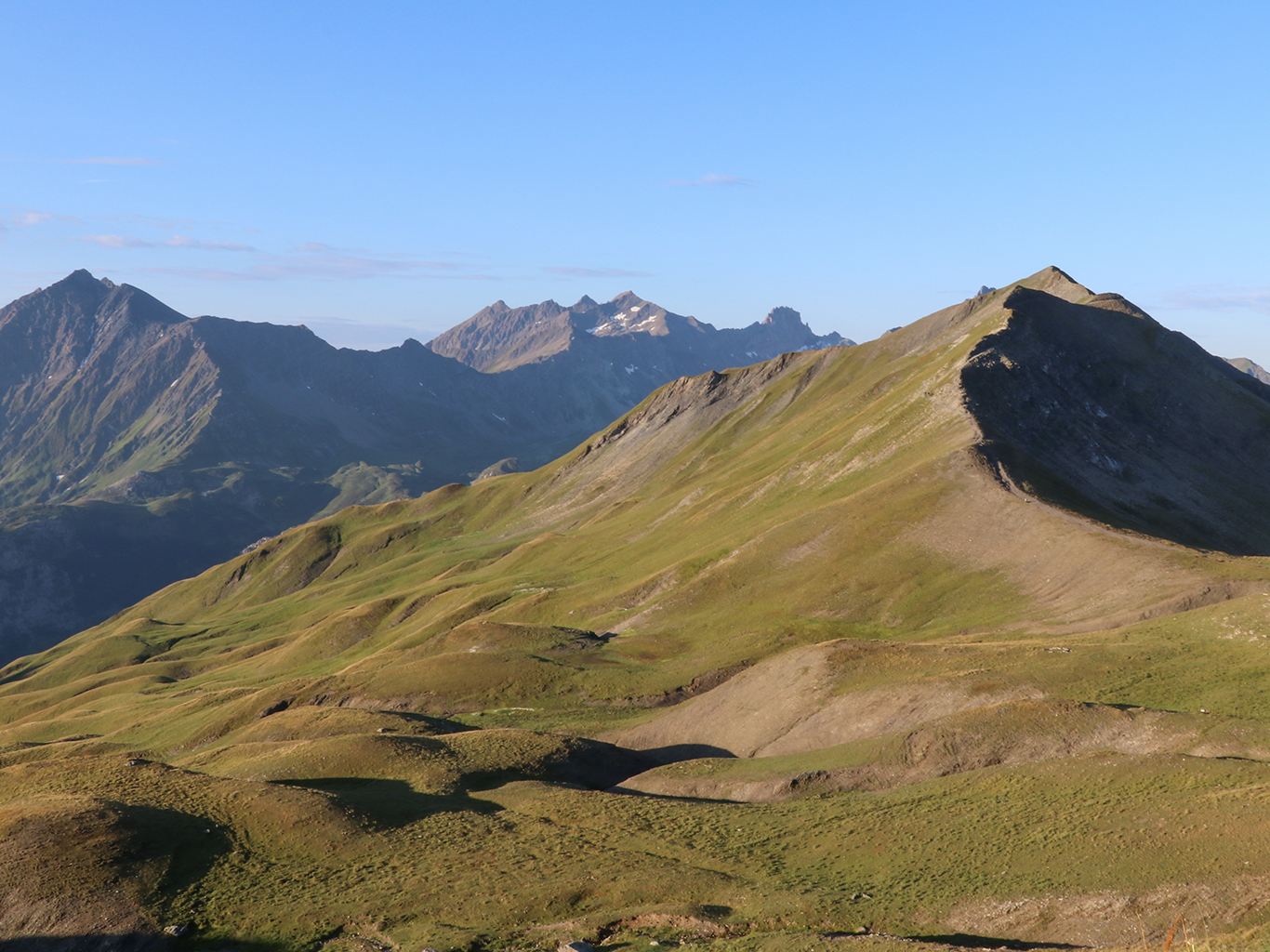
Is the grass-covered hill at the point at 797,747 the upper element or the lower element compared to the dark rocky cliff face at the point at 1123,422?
lower

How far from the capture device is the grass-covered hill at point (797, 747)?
41.3 m

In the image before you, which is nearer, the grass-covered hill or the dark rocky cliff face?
the grass-covered hill

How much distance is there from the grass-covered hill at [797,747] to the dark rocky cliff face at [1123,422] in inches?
41.1

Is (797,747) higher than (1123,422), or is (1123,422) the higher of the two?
(1123,422)

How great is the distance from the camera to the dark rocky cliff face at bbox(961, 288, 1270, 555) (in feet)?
420

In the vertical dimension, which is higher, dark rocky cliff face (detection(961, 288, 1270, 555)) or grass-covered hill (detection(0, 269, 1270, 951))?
dark rocky cliff face (detection(961, 288, 1270, 555))

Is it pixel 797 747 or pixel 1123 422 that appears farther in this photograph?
pixel 1123 422

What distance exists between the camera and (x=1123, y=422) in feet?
507

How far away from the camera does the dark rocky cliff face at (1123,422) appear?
420 feet

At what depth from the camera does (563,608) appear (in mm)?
142625

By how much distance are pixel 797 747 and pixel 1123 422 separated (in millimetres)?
112637

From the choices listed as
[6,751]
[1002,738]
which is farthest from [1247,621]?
[6,751]

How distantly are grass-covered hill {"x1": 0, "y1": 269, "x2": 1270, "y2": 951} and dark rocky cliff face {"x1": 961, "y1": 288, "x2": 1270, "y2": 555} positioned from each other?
104cm

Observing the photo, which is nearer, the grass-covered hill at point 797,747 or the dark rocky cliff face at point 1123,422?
the grass-covered hill at point 797,747
